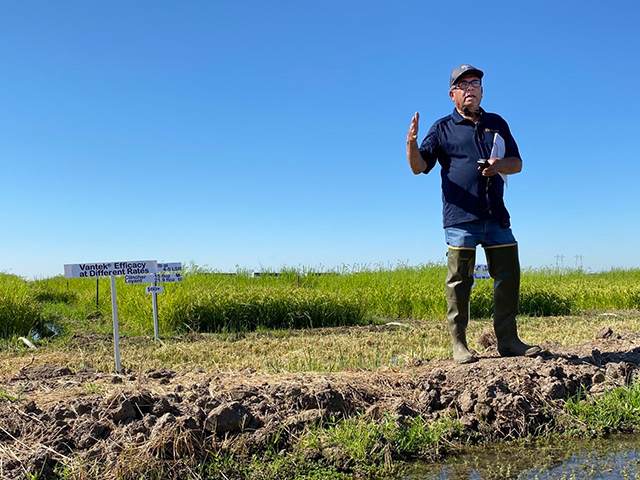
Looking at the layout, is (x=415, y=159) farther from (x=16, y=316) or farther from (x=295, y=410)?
(x=16, y=316)

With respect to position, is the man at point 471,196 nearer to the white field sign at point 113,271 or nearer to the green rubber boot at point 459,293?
the green rubber boot at point 459,293

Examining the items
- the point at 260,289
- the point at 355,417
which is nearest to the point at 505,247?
the point at 355,417

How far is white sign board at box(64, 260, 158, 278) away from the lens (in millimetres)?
4402

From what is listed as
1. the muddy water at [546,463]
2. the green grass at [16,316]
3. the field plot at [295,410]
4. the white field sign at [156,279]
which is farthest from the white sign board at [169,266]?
the muddy water at [546,463]

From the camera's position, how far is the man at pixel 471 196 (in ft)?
12.5

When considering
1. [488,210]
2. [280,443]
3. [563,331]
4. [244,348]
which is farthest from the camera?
[563,331]

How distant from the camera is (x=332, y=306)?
9016 mm

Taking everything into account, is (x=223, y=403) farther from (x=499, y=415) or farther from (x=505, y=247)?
(x=505, y=247)

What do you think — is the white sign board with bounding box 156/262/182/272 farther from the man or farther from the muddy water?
the muddy water

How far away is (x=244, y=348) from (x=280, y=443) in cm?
362

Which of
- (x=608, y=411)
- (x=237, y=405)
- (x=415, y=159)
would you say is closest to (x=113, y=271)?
(x=237, y=405)

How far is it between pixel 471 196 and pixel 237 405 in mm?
2185

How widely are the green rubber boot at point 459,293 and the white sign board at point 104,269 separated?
8.96ft

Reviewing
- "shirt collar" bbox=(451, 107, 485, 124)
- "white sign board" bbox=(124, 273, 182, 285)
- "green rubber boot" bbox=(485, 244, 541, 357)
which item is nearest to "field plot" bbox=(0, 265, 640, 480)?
"green rubber boot" bbox=(485, 244, 541, 357)
